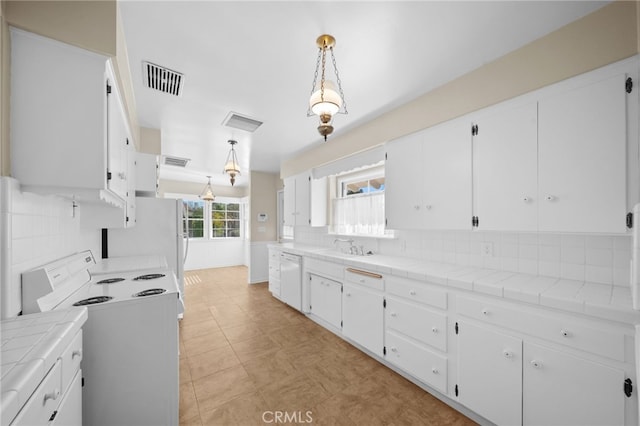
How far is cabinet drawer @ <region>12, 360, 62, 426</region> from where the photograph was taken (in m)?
0.68

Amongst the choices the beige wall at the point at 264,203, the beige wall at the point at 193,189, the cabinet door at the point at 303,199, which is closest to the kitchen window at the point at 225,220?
the beige wall at the point at 193,189

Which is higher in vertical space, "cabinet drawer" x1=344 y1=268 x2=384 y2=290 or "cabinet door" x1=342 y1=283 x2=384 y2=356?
"cabinet drawer" x1=344 y1=268 x2=384 y2=290

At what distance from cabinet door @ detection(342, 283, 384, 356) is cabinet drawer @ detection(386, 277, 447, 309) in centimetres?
21

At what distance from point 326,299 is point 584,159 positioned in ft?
8.68

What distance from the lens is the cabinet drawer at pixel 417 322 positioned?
6.24 ft

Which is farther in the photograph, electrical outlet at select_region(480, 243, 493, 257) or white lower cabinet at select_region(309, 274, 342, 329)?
white lower cabinet at select_region(309, 274, 342, 329)

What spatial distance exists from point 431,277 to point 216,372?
2069mm

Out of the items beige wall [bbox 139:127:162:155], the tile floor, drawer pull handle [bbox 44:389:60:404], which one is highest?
beige wall [bbox 139:127:162:155]

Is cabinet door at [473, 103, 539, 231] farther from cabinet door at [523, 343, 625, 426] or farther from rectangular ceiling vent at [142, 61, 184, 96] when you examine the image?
rectangular ceiling vent at [142, 61, 184, 96]

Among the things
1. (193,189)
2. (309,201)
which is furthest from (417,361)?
(193,189)

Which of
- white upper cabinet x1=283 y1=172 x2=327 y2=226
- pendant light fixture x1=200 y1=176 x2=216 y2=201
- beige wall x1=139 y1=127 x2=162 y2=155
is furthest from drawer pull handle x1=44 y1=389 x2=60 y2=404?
pendant light fixture x1=200 y1=176 x2=216 y2=201

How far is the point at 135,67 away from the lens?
6.64ft

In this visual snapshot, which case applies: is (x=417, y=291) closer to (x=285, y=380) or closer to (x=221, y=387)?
(x=285, y=380)

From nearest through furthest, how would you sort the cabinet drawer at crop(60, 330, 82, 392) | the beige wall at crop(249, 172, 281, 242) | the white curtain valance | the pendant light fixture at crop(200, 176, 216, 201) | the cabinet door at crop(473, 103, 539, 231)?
1. the cabinet drawer at crop(60, 330, 82, 392)
2. the cabinet door at crop(473, 103, 539, 231)
3. the white curtain valance
4. the beige wall at crop(249, 172, 281, 242)
5. the pendant light fixture at crop(200, 176, 216, 201)
